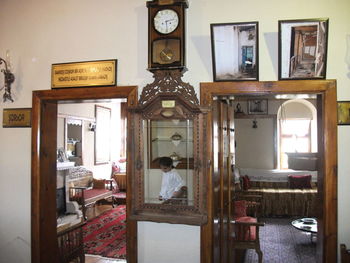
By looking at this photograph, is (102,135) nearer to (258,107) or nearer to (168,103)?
(258,107)

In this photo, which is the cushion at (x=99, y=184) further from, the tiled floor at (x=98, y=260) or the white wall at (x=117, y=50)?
the white wall at (x=117, y=50)

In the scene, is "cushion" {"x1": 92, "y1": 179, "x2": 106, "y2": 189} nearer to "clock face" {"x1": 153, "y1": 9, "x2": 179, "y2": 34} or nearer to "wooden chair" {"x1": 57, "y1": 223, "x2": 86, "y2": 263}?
"wooden chair" {"x1": 57, "y1": 223, "x2": 86, "y2": 263}

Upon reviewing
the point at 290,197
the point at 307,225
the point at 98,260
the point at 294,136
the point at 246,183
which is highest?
the point at 294,136

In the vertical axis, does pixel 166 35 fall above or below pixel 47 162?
above

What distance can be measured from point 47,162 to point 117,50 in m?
1.21

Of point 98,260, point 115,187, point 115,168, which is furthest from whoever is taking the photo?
point 115,168

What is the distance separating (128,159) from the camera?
8.84 feet

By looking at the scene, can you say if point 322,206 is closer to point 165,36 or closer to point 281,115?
point 165,36

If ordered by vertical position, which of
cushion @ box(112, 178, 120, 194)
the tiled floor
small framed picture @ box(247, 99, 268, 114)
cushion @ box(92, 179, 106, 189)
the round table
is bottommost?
the tiled floor

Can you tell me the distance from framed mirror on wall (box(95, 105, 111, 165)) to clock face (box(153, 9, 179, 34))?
17.8 feet

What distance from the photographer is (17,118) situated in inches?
119

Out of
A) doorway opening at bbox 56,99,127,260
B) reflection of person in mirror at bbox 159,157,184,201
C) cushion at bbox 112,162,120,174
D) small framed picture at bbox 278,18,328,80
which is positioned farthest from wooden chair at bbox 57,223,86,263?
cushion at bbox 112,162,120,174

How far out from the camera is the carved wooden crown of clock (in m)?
2.55

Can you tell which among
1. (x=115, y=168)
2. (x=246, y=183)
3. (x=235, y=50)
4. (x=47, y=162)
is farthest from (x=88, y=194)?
(x=235, y=50)
